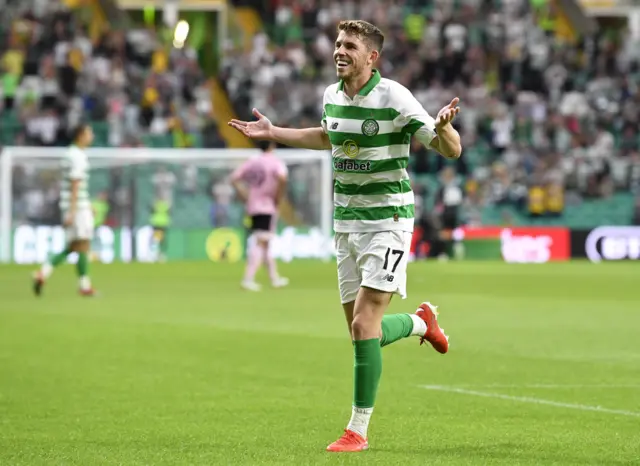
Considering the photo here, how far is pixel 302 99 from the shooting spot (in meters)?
37.8

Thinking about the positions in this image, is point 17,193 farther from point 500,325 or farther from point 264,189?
point 500,325

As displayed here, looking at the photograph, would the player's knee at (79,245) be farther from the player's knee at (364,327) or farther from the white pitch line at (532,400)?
the player's knee at (364,327)

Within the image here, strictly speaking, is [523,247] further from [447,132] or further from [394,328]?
[447,132]

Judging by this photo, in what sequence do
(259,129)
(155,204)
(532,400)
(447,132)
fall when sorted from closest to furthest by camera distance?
(447,132) → (259,129) → (532,400) → (155,204)

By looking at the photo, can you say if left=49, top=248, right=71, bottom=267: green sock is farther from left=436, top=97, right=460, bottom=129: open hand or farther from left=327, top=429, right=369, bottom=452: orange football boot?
left=436, top=97, right=460, bottom=129: open hand

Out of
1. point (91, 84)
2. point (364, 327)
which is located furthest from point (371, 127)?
point (91, 84)

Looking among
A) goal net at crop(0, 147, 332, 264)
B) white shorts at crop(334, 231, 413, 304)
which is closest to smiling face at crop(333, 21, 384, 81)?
white shorts at crop(334, 231, 413, 304)

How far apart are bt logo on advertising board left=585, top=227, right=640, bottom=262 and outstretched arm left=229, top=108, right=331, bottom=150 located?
27.4 meters

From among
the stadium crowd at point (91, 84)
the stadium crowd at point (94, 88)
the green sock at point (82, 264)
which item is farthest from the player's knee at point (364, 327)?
the stadium crowd at point (91, 84)

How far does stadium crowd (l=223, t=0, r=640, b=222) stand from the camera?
37.1 m

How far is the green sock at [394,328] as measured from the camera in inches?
326

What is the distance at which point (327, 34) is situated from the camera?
134ft

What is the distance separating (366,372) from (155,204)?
25886 mm

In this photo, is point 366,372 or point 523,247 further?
point 523,247
